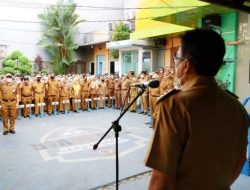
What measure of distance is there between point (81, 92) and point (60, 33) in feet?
39.9

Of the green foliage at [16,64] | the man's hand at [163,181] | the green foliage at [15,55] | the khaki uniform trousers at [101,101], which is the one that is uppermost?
the green foliage at [15,55]

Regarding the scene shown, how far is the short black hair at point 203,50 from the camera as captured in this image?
4.99ft

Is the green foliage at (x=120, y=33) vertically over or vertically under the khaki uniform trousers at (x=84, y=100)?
over

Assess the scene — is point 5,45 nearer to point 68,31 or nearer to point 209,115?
point 68,31

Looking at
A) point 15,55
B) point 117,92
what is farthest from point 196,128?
point 15,55

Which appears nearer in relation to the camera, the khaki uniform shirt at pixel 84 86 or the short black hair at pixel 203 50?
the short black hair at pixel 203 50

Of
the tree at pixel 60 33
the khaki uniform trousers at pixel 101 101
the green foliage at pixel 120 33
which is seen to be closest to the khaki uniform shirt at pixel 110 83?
the khaki uniform trousers at pixel 101 101

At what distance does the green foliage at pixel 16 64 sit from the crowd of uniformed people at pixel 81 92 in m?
8.89

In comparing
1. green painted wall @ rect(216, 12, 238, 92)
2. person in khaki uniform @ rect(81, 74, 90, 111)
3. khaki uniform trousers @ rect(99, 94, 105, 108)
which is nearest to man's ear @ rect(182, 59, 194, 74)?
green painted wall @ rect(216, 12, 238, 92)

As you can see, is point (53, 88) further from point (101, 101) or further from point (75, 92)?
point (101, 101)

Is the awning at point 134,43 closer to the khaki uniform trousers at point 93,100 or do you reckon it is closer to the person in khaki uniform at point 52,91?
the khaki uniform trousers at point 93,100

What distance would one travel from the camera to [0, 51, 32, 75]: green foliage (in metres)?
22.3

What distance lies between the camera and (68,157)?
6750mm

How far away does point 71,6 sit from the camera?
25047 mm
